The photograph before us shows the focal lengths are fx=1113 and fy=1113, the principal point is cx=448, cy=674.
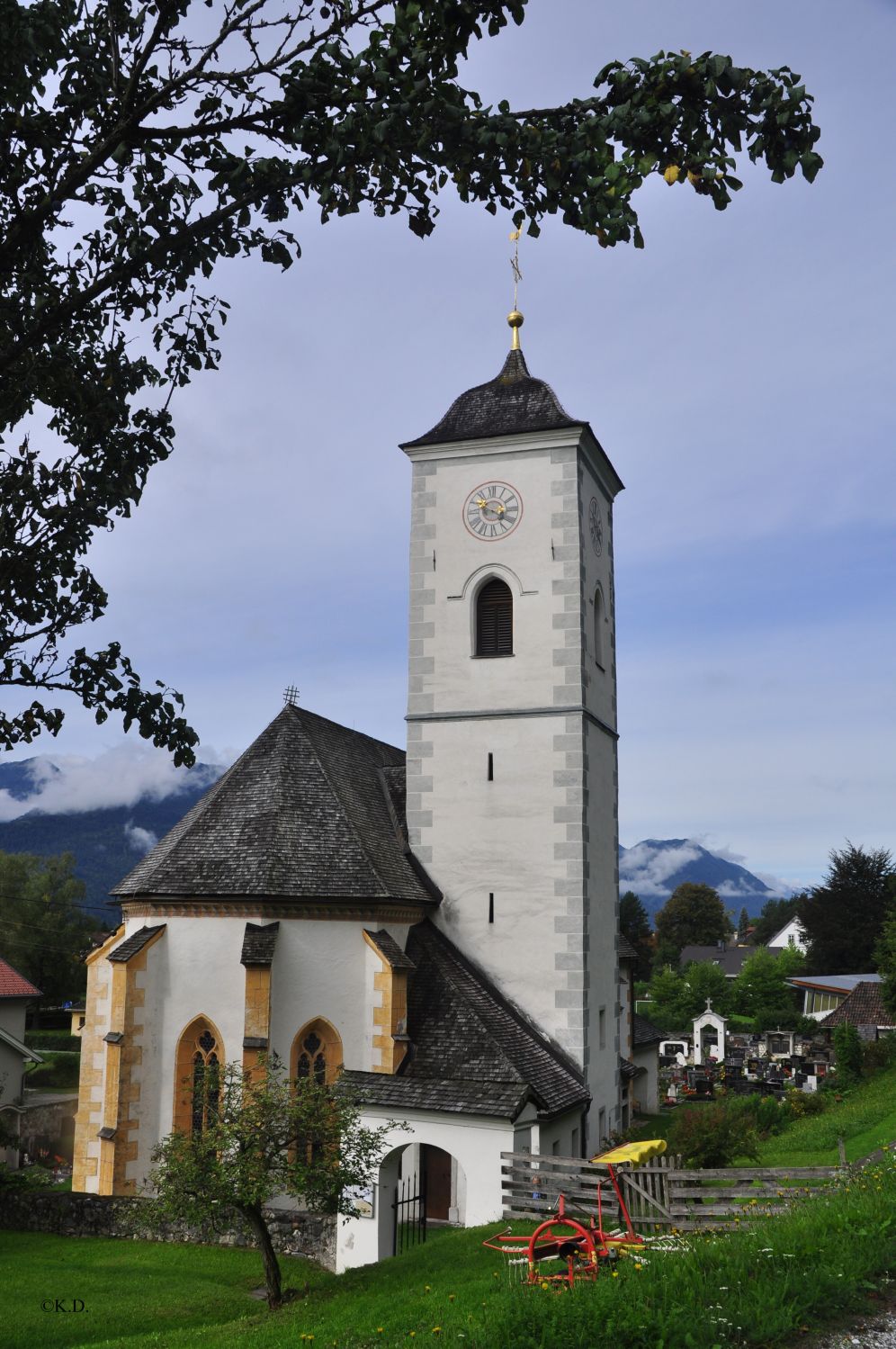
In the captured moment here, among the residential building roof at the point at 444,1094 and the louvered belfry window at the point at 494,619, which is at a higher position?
the louvered belfry window at the point at 494,619

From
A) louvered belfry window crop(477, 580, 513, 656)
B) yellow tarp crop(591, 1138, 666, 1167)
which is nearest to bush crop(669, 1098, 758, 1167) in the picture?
yellow tarp crop(591, 1138, 666, 1167)

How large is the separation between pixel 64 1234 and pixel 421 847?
9.51 meters

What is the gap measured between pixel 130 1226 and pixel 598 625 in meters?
15.4

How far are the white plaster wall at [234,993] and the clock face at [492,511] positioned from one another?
9052 millimetres

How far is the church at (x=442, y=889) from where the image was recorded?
19.3m

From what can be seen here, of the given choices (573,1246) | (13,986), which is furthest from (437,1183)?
(13,986)

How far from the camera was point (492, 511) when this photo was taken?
2438 centimetres

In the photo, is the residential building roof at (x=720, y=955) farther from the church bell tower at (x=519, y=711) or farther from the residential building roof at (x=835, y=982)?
the church bell tower at (x=519, y=711)

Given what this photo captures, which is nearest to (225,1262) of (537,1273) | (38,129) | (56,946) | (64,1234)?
→ (64,1234)

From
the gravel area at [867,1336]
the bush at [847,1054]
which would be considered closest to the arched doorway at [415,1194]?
the gravel area at [867,1336]

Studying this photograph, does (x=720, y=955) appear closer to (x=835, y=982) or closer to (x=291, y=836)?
(x=835, y=982)

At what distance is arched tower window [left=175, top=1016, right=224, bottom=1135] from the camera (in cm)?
1967

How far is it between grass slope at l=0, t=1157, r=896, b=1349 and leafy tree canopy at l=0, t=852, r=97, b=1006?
45.6 metres

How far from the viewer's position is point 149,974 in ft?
66.4
